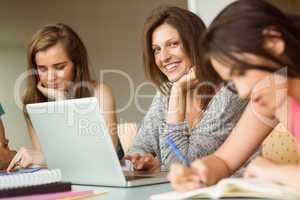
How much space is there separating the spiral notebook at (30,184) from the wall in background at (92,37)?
8.08ft

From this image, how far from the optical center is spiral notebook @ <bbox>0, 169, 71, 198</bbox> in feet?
3.14

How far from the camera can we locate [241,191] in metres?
0.78

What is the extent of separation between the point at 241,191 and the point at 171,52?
0.92 m

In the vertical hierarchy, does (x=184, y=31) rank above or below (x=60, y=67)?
above

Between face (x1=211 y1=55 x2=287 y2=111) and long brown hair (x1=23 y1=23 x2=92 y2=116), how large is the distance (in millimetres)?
1160

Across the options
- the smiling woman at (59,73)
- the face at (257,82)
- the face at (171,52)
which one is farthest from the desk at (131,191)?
the smiling woman at (59,73)

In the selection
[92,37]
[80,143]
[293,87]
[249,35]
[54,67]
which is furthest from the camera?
[92,37]

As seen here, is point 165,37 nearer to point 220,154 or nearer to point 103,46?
point 220,154

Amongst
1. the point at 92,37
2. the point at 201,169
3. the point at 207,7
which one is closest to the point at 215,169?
the point at 201,169

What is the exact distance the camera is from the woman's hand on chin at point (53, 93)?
1.89 meters

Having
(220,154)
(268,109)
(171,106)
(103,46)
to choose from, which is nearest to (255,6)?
(268,109)

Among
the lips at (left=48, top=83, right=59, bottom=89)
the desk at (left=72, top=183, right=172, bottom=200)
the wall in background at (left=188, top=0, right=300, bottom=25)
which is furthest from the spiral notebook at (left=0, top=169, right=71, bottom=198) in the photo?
the wall in background at (left=188, top=0, right=300, bottom=25)

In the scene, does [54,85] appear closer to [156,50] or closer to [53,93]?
[53,93]

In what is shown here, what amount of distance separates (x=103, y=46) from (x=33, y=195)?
8.81ft
